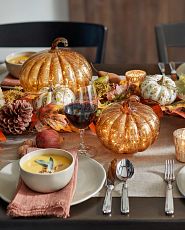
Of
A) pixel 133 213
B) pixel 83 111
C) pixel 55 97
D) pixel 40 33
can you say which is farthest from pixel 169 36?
pixel 133 213

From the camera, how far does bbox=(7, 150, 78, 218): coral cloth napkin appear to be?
94 centimetres

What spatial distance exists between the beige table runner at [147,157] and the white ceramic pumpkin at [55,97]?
0.35 ft

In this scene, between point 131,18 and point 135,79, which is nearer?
point 135,79

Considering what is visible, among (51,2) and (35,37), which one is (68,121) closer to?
(35,37)

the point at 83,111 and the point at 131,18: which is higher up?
the point at 83,111

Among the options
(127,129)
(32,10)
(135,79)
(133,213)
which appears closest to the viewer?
(133,213)

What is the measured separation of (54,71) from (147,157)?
49 cm

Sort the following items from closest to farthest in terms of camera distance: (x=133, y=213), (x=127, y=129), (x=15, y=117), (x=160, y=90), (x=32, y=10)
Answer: (x=133, y=213) < (x=127, y=129) < (x=15, y=117) < (x=160, y=90) < (x=32, y=10)

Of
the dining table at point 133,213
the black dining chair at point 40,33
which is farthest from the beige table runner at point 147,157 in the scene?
the black dining chair at point 40,33

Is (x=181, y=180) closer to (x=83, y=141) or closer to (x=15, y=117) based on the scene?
(x=83, y=141)

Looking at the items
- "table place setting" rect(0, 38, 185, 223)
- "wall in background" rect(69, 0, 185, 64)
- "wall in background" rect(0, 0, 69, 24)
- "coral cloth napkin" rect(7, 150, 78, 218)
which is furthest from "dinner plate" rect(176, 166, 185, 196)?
"wall in background" rect(0, 0, 69, 24)

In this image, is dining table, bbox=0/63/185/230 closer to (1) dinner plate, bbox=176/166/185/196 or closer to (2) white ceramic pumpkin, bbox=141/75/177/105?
(1) dinner plate, bbox=176/166/185/196

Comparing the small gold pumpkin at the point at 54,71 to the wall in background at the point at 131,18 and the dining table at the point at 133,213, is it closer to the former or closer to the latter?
the dining table at the point at 133,213

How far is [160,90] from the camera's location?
1.43 metres
